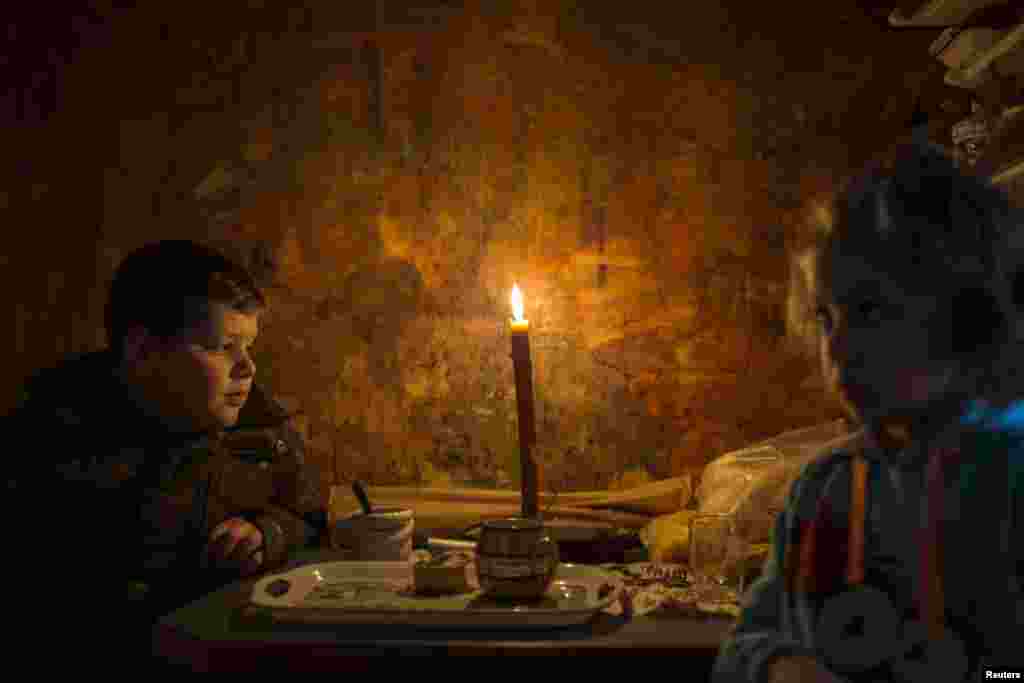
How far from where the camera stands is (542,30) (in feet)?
9.00

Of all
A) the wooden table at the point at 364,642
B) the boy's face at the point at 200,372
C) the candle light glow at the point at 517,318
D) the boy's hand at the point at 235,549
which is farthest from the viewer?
the boy's face at the point at 200,372

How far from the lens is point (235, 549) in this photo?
1.51 m

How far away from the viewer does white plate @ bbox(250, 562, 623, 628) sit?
1.13 metres

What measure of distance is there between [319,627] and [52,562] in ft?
2.69

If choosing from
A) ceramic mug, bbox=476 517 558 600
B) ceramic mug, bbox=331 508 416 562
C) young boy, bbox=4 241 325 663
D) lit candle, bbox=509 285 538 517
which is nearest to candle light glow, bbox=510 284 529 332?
lit candle, bbox=509 285 538 517

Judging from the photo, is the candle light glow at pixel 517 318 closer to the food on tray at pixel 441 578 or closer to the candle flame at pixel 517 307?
the candle flame at pixel 517 307

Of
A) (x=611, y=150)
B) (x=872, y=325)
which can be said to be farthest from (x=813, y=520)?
(x=611, y=150)

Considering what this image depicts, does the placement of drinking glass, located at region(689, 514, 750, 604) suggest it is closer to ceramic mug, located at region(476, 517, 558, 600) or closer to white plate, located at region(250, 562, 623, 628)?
white plate, located at region(250, 562, 623, 628)

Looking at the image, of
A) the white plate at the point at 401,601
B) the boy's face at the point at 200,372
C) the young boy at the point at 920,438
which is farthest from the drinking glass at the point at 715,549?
the boy's face at the point at 200,372

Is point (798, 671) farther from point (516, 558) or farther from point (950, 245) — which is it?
point (516, 558)

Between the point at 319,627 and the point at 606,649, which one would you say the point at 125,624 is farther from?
the point at 606,649

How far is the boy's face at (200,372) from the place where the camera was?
1704mm

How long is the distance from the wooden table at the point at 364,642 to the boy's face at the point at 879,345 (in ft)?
1.63

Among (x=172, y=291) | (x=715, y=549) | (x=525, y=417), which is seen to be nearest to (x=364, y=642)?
(x=525, y=417)
